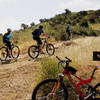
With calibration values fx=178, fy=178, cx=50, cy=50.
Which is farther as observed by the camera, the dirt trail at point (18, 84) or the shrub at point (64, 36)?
the shrub at point (64, 36)

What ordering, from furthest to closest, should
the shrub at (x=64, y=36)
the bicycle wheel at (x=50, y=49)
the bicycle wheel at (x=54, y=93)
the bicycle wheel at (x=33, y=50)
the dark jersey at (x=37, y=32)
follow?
1. the shrub at (x=64, y=36)
2. the bicycle wheel at (x=50, y=49)
3. the bicycle wheel at (x=33, y=50)
4. the dark jersey at (x=37, y=32)
5. the bicycle wheel at (x=54, y=93)

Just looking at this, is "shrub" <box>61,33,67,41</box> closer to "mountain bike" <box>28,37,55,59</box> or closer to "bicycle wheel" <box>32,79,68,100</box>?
"mountain bike" <box>28,37,55,59</box>

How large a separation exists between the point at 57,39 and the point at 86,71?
1542 centimetres

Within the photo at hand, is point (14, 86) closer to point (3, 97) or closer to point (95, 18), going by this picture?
point (3, 97)

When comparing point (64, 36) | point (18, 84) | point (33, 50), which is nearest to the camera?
point (18, 84)

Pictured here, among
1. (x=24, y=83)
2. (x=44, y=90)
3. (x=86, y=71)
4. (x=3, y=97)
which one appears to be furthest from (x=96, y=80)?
(x=3, y=97)

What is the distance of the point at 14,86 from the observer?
18.6 feet

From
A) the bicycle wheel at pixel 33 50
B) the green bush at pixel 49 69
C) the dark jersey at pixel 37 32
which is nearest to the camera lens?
the green bush at pixel 49 69

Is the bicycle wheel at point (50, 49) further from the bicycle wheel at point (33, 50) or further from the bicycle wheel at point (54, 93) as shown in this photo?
the bicycle wheel at point (54, 93)

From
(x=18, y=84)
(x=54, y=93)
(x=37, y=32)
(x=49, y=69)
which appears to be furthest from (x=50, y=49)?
(x=54, y=93)

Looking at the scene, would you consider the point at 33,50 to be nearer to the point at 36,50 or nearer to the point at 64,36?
the point at 36,50

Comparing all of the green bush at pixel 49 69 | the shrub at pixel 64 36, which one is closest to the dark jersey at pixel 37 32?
the green bush at pixel 49 69

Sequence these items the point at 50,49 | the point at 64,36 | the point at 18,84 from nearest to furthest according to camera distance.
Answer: the point at 18,84
the point at 50,49
the point at 64,36

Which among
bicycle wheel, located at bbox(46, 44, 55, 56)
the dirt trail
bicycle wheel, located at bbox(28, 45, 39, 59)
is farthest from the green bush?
bicycle wheel, located at bbox(46, 44, 55, 56)
